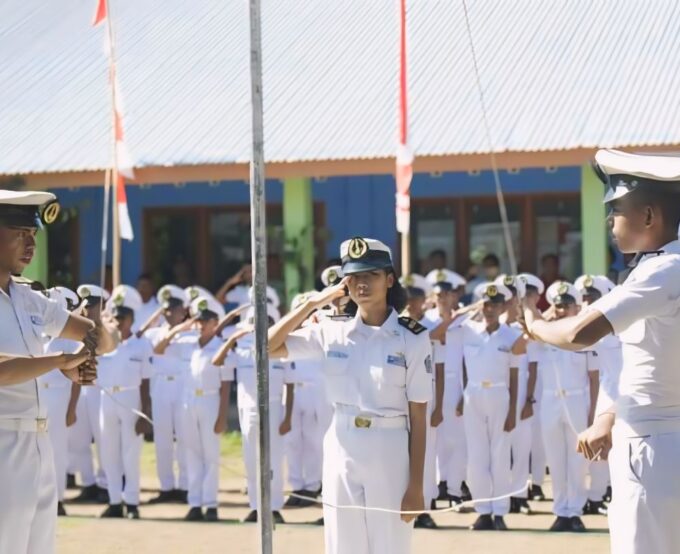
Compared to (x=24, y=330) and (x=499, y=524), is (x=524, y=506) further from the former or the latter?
(x=24, y=330)

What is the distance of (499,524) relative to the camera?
32.1ft

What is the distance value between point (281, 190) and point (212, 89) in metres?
1.70

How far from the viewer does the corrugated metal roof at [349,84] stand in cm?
1440

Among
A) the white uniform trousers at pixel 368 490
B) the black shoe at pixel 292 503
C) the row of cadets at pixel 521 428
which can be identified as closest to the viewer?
the white uniform trousers at pixel 368 490

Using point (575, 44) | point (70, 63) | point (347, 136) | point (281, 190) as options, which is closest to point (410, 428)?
point (347, 136)

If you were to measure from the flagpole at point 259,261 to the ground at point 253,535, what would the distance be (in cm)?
369

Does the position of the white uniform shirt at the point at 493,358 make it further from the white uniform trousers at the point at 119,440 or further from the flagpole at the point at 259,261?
the flagpole at the point at 259,261

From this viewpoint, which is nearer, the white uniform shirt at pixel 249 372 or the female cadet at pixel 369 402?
the female cadet at pixel 369 402

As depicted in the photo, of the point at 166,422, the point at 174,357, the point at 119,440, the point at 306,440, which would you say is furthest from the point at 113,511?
the point at 306,440

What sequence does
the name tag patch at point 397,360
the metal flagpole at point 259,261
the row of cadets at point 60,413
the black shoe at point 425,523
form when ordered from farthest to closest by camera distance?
the row of cadets at point 60,413 → the black shoe at point 425,523 → the name tag patch at point 397,360 → the metal flagpole at point 259,261

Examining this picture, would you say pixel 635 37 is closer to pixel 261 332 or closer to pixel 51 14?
pixel 51 14

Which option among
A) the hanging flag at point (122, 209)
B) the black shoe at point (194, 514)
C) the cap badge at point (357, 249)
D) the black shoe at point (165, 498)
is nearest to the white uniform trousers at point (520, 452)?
the black shoe at point (194, 514)

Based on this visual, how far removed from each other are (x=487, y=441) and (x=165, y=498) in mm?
2820

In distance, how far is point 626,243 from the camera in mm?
4801
